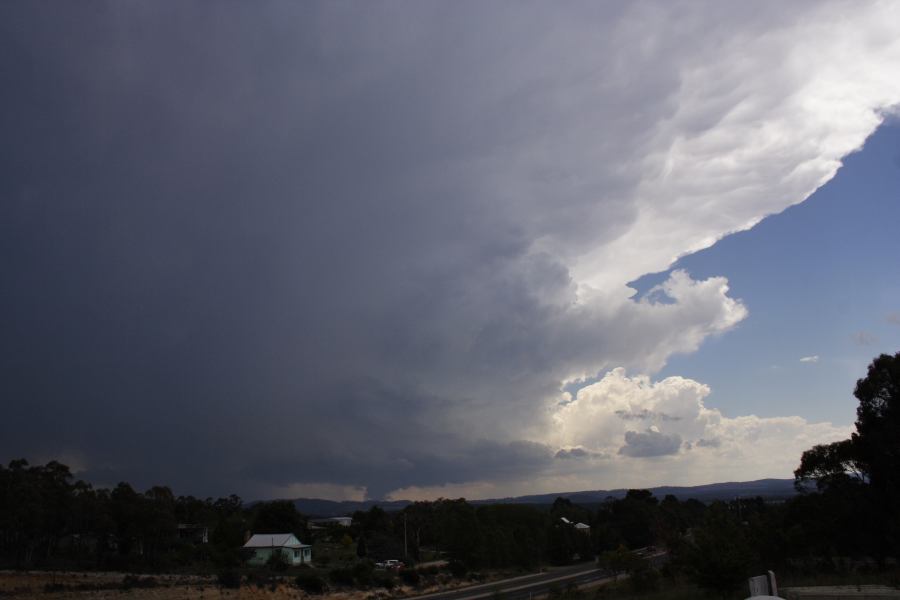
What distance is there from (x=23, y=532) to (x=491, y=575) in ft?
196

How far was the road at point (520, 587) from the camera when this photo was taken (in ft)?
204

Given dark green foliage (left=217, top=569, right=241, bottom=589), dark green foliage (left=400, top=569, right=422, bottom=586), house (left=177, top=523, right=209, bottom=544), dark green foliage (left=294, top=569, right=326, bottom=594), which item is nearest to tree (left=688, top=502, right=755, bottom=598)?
dark green foliage (left=294, top=569, right=326, bottom=594)

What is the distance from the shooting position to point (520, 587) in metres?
70.8

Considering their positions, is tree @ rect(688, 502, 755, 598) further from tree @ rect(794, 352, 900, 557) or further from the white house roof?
the white house roof

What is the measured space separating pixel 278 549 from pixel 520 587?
3886cm

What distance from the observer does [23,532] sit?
7838 cm

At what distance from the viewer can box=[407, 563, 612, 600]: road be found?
6222 centimetres

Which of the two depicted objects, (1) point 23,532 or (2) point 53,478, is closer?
(1) point 23,532

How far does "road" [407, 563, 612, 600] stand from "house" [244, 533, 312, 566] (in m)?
30.3

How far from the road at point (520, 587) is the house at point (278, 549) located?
30277 millimetres

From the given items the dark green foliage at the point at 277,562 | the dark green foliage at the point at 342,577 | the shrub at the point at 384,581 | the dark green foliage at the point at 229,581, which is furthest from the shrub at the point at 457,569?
the dark green foliage at the point at 229,581

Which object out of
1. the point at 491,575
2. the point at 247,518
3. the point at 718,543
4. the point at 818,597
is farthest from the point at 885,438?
the point at 247,518

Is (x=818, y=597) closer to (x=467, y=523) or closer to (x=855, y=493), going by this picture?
(x=855, y=493)

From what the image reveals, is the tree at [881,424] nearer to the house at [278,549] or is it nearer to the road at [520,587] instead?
the road at [520,587]
